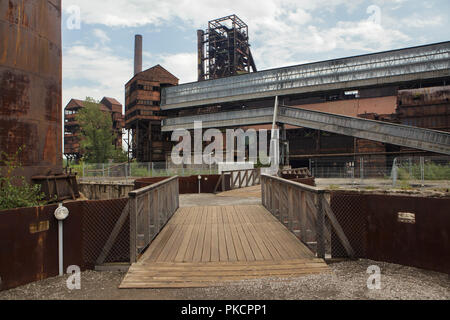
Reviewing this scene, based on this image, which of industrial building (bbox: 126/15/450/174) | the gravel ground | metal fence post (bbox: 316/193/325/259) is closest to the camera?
the gravel ground

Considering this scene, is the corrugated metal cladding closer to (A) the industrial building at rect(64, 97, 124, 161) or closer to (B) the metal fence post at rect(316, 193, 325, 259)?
(B) the metal fence post at rect(316, 193, 325, 259)

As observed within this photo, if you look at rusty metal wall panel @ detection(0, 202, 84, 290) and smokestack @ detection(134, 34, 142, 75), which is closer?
rusty metal wall panel @ detection(0, 202, 84, 290)

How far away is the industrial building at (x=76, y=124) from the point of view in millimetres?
68062

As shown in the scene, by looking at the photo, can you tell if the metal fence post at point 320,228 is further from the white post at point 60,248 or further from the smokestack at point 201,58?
the smokestack at point 201,58

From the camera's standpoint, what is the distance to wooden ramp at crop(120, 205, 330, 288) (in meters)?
5.11

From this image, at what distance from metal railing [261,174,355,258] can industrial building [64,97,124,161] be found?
64.4m

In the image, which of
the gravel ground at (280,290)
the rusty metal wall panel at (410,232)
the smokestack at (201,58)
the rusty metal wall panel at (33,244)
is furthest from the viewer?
the smokestack at (201,58)

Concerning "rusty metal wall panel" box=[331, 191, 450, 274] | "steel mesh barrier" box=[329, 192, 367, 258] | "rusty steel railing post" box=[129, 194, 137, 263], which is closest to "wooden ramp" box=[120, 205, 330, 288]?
"rusty steel railing post" box=[129, 194, 137, 263]

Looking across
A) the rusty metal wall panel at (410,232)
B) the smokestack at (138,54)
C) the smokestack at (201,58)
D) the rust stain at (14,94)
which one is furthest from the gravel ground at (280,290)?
the smokestack at (138,54)

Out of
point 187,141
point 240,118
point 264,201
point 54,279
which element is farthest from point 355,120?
point 54,279

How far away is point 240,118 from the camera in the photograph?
1549 inches

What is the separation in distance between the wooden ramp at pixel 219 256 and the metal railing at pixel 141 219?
227mm

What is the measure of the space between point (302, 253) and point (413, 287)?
1968 millimetres
